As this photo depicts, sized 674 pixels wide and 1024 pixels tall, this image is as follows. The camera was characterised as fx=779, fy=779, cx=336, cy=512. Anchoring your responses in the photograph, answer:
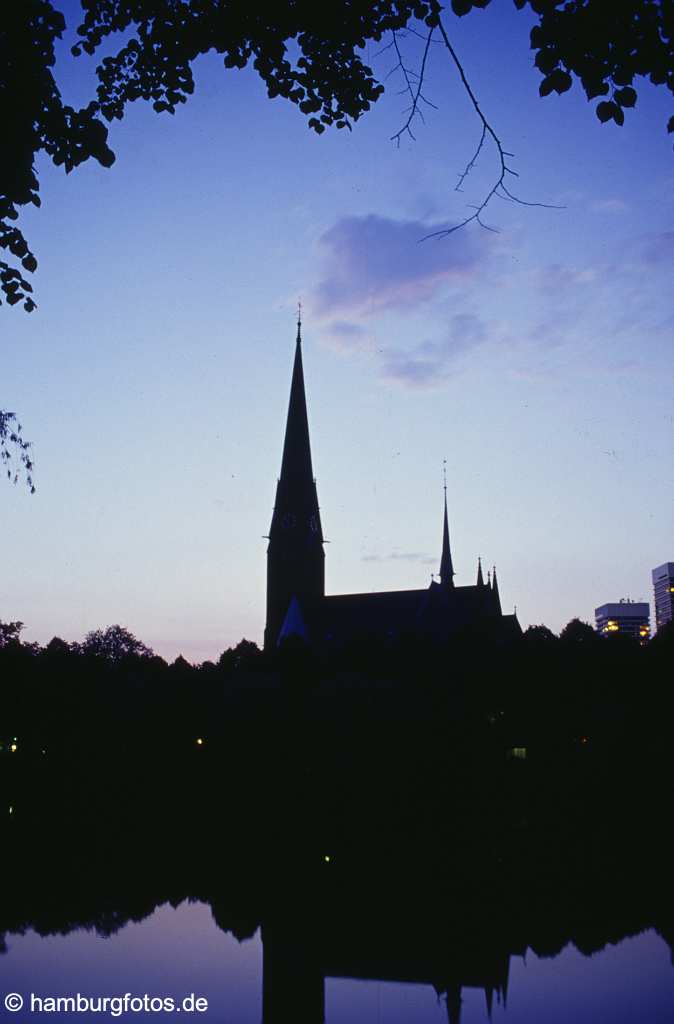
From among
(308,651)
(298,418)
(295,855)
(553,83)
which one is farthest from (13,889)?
(298,418)

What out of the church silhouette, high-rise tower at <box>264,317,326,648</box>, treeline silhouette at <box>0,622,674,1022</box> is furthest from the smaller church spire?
high-rise tower at <box>264,317,326,648</box>

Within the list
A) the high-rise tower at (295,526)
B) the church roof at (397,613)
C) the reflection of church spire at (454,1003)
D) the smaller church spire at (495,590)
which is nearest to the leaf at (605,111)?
the reflection of church spire at (454,1003)

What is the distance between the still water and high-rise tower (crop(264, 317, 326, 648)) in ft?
151

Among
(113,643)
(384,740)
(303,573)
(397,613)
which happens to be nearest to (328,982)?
(384,740)

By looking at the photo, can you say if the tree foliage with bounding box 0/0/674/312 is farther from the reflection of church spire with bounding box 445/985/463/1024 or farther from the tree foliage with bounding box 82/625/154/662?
the tree foliage with bounding box 82/625/154/662

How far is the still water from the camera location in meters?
14.9

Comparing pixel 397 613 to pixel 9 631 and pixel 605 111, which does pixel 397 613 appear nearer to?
pixel 9 631

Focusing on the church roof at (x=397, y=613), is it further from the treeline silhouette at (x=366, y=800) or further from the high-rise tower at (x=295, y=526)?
the treeline silhouette at (x=366, y=800)

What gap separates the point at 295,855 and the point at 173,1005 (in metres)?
12.0

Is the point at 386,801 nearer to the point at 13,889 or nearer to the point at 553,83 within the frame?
the point at 13,889

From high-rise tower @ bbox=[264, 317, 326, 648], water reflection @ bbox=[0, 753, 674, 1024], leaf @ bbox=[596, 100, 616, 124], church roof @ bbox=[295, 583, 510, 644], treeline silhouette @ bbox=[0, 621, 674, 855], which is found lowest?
water reflection @ bbox=[0, 753, 674, 1024]

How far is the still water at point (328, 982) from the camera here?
48.9 feet

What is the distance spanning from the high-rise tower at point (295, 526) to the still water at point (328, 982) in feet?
151

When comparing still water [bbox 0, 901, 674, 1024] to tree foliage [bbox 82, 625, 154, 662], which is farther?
tree foliage [bbox 82, 625, 154, 662]
